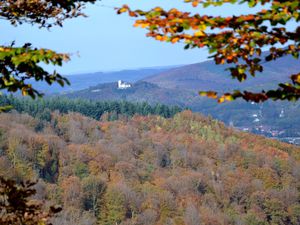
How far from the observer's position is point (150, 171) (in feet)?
385

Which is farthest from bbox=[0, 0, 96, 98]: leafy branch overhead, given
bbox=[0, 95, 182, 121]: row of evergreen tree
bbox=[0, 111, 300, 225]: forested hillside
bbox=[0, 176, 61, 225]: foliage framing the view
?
bbox=[0, 95, 182, 121]: row of evergreen tree

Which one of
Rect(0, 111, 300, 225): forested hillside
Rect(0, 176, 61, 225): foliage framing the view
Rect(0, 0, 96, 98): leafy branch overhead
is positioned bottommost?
Rect(0, 111, 300, 225): forested hillside

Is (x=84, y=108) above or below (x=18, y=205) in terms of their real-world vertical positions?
below

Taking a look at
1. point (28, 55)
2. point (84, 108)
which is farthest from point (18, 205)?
point (84, 108)

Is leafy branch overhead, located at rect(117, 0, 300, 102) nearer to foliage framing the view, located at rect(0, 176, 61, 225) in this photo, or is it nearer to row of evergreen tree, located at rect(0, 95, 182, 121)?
foliage framing the view, located at rect(0, 176, 61, 225)

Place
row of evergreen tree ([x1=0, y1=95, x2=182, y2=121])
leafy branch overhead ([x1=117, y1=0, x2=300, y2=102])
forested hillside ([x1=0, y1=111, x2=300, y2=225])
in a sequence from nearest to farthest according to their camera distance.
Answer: leafy branch overhead ([x1=117, y1=0, x2=300, y2=102]) → forested hillside ([x1=0, y1=111, x2=300, y2=225]) → row of evergreen tree ([x1=0, y1=95, x2=182, y2=121])

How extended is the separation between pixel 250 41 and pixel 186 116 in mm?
167089

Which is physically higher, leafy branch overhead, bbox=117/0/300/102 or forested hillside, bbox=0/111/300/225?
leafy branch overhead, bbox=117/0/300/102

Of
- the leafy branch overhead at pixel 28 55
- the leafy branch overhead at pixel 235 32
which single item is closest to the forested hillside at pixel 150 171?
the leafy branch overhead at pixel 28 55

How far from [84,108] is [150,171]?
2129 inches

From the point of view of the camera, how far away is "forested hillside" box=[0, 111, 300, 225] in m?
88.5

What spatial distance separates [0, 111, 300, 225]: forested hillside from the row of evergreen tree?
16.0 feet

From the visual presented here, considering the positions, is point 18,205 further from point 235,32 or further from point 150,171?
point 150,171

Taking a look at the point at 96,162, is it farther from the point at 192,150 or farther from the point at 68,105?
the point at 68,105
